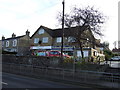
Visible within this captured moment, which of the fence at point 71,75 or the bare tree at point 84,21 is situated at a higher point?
the bare tree at point 84,21

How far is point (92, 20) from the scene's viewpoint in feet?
58.1

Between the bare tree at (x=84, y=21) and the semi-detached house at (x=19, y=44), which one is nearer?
the bare tree at (x=84, y=21)

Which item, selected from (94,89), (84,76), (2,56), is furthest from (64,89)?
(2,56)

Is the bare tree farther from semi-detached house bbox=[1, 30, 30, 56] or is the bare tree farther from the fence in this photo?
semi-detached house bbox=[1, 30, 30, 56]

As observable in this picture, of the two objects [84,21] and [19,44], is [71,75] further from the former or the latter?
[19,44]

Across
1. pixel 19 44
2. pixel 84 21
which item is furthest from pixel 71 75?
pixel 19 44

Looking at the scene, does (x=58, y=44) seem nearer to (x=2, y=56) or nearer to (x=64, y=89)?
(x=2, y=56)

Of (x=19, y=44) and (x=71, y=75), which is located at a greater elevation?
(x=19, y=44)

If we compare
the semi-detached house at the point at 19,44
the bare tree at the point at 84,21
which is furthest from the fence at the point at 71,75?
the semi-detached house at the point at 19,44

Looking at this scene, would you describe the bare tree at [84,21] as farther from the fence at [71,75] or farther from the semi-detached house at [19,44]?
the semi-detached house at [19,44]

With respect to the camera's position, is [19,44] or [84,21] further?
[19,44]

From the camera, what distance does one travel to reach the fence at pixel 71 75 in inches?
459

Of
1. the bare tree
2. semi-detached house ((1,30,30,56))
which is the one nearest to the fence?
the bare tree

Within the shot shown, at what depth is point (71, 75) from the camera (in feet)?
45.0
